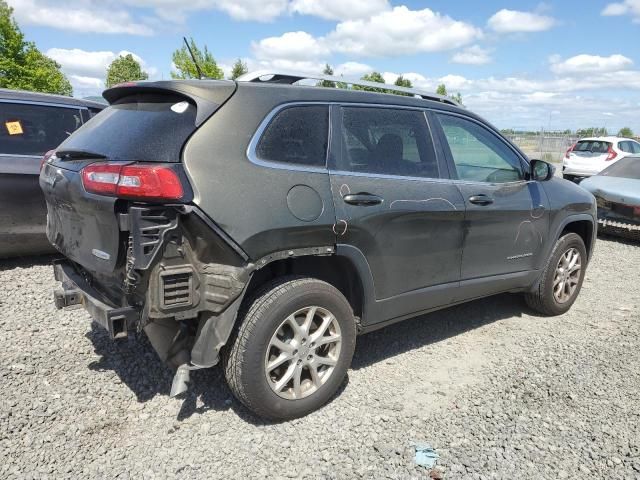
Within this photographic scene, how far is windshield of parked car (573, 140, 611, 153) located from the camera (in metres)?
16.6

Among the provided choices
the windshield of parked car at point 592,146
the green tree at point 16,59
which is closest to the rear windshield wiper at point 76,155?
the windshield of parked car at point 592,146

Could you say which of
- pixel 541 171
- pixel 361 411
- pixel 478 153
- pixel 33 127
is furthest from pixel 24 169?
pixel 541 171

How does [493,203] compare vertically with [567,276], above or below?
above

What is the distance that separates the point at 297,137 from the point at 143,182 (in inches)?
36.7

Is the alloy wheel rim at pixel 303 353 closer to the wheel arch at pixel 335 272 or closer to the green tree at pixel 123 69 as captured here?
the wheel arch at pixel 335 272

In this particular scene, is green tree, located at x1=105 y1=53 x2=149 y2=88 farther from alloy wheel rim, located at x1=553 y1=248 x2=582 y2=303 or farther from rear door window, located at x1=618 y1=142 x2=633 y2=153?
alloy wheel rim, located at x1=553 y1=248 x2=582 y2=303

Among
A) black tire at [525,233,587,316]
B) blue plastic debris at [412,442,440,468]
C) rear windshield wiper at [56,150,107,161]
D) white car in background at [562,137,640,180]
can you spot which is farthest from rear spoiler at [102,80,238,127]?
white car in background at [562,137,640,180]

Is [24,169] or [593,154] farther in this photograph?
[593,154]

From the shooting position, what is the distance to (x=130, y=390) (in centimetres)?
331

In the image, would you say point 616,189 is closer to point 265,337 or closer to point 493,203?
point 493,203

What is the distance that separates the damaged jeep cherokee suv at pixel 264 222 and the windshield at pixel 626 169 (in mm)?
6430


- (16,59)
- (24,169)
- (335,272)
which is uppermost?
(16,59)

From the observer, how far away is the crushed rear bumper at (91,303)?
8.55ft

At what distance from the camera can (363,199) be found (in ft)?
10.2
